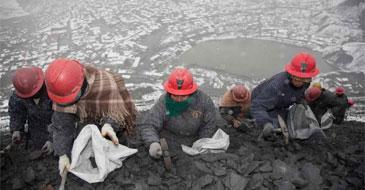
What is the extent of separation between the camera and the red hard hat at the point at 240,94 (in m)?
4.75

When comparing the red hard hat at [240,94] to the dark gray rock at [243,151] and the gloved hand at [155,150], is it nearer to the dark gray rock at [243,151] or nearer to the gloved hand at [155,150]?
the dark gray rock at [243,151]

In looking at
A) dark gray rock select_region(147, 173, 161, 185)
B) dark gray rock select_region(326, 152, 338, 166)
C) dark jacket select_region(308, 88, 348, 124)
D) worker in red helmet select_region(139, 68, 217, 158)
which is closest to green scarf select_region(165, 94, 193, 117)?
A: worker in red helmet select_region(139, 68, 217, 158)

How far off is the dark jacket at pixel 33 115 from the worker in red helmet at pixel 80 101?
484 millimetres

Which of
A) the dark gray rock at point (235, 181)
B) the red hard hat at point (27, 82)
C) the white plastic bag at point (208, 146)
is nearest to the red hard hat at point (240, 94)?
the white plastic bag at point (208, 146)

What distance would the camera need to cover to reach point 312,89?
4.96 metres

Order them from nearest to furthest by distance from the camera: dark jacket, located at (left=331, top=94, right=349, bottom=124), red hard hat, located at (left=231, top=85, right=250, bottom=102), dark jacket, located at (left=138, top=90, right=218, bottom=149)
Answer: dark jacket, located at (left=138, top=90, right=218, bottom=149), red hard hat, located at (left=231, top=85, right=250, bottom=102), dark jacket, located at (left=331, top=94, right=349, bottom=124)

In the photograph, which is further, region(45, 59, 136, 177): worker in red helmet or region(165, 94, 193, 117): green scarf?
region(165, 94, 193, 117): green scarf

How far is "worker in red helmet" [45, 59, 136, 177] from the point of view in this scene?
291 centimetres

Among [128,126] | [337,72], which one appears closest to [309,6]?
[337,72]

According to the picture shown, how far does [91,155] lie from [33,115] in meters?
1.03

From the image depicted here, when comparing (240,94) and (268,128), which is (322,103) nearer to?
(240,94)

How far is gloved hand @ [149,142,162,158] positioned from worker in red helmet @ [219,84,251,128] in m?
1.83

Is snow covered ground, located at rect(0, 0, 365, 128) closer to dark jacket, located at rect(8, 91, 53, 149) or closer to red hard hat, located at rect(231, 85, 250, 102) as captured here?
red hard hat, located at rect(231, 85, 250, 102)

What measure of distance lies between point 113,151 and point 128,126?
42 cm
